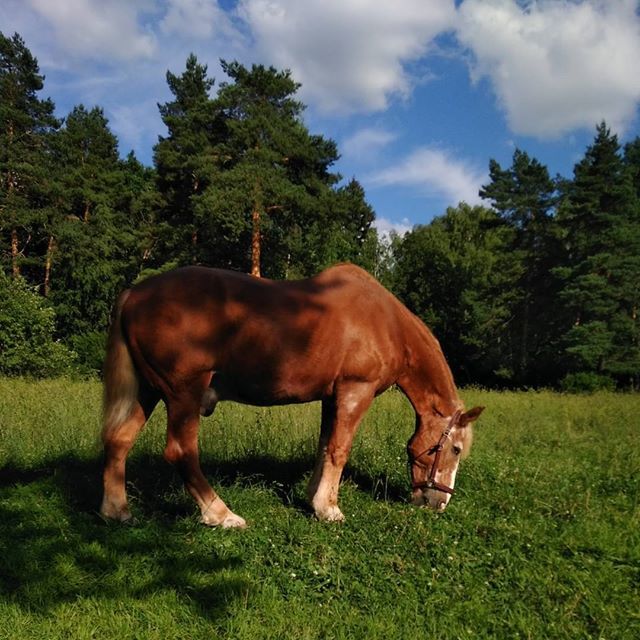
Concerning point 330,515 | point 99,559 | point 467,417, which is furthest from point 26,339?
point 467,417

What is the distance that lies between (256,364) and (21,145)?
28.2 m

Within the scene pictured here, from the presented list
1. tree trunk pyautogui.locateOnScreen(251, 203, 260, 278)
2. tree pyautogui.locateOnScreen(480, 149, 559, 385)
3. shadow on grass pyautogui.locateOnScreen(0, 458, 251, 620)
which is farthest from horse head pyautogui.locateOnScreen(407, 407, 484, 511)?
tree pyautogui.locateOnScreen(480, 149, 559, 385)

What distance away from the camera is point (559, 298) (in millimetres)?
32062

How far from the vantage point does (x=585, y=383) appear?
26750 millimetres

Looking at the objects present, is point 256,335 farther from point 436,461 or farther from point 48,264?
point 48,264

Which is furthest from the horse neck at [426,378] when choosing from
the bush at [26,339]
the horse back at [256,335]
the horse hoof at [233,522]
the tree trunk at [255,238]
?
the tree trunk at [255,238]

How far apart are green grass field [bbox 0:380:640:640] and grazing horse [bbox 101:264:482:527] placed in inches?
16.6

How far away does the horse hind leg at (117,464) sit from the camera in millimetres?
4500

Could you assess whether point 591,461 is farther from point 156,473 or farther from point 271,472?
point 156,473

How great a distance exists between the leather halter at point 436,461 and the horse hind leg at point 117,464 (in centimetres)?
257

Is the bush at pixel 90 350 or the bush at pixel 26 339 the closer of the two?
the bush at pixel 26 339

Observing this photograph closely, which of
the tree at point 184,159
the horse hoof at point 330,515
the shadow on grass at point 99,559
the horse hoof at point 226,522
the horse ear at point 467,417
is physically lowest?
the shadow on grass at point 99,559

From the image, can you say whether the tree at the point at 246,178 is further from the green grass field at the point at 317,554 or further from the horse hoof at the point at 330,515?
the horse hoof at the point at 330,515

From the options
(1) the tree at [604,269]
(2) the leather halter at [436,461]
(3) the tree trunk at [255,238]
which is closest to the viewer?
(2) the leather halter at [436,461]
